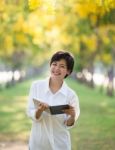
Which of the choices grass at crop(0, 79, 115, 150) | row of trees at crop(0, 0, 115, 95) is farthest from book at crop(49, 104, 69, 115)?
row of trees at crop(0, 0, 115, 95)

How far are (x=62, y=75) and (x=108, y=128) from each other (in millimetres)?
9684

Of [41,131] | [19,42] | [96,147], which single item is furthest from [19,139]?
[19,42]

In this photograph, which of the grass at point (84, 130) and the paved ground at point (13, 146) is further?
the grass at point (84, 130)

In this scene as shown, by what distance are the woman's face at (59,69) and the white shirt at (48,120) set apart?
102 millimetres

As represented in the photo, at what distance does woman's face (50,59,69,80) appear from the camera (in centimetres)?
518

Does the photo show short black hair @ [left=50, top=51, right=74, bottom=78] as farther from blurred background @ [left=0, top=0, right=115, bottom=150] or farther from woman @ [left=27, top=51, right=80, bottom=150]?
blurred background @ [left=0, top=0, right=115, bottom=150]

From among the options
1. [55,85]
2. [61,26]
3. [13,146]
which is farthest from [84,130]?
[61,26]

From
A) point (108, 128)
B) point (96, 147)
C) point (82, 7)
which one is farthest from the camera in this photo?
point (82, 7)

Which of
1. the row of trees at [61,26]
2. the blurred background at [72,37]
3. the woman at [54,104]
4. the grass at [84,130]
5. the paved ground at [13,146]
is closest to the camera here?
the woman at [54,104]

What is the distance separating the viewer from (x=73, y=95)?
5.23 m

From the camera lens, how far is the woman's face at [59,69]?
518 cm

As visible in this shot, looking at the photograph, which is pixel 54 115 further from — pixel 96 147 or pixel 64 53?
pixel 96 147

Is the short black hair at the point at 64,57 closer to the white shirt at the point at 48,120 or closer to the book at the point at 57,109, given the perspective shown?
the white shirt at the point at 48,120

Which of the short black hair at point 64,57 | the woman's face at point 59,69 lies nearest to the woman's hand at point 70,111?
the woman's face at point 59,69
